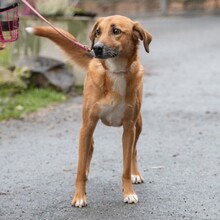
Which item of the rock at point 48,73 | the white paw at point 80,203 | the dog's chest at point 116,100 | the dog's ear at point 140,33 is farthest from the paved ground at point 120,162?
the dog's ear at point 140,33

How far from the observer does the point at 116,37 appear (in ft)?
14.9

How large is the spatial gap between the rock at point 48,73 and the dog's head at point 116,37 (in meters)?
5.14

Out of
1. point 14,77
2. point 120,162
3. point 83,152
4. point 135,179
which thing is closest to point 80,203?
point 83,152

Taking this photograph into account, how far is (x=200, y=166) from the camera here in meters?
5.92

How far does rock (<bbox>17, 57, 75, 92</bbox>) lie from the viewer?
9.77 m

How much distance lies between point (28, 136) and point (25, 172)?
1623 mm

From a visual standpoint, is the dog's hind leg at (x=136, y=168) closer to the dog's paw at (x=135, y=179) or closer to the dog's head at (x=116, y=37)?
the dog's paw at (x=135, y=179)

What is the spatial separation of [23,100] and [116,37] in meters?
4.80

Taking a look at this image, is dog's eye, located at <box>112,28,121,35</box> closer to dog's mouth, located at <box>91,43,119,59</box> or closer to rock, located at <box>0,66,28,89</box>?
dog's mouth, located at <box>91,43,119,59</box>

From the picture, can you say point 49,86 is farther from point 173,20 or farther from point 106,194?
point 173,20

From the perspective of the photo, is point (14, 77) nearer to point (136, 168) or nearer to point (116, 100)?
point (136, 168)

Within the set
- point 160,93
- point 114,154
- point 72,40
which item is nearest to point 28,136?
point 114,154

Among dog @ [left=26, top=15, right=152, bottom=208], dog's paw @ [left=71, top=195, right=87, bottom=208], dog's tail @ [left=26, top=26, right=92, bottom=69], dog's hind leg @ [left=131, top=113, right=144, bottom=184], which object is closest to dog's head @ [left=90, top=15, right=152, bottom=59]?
dog @ [left=26, top=15, right=152, bottom=208]

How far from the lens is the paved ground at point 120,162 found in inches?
184
